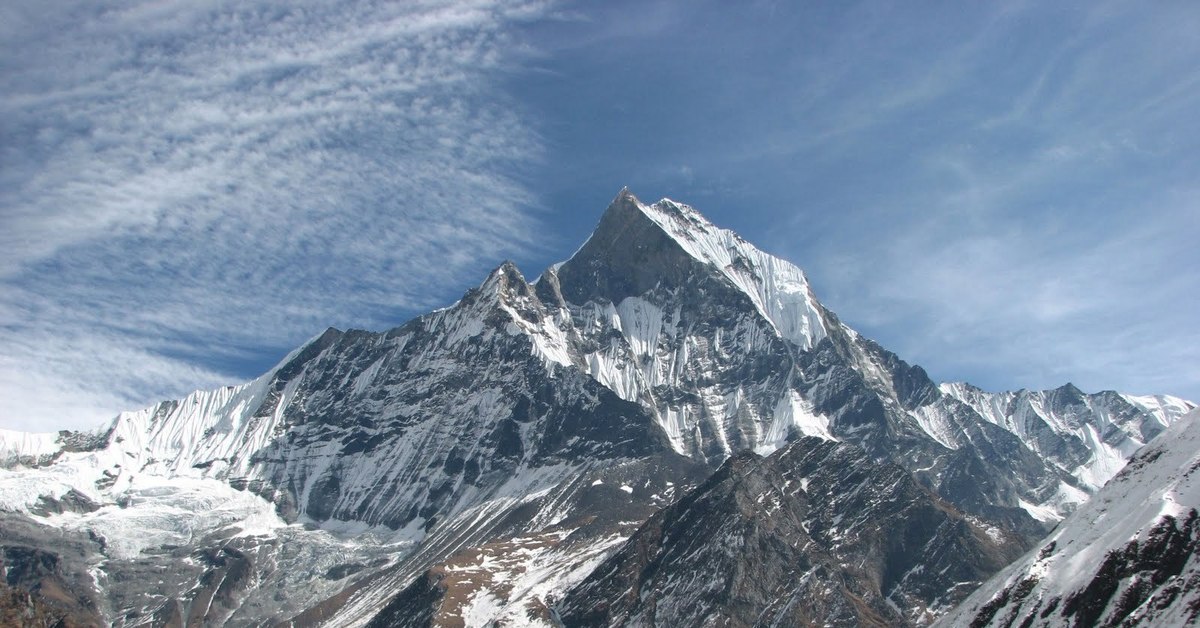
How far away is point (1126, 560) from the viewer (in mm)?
113438

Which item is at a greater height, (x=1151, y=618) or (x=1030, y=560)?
(x=1030, y=560)

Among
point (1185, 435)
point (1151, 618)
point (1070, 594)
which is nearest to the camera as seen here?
point (1151, 618)

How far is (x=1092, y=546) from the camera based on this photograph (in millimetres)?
122500

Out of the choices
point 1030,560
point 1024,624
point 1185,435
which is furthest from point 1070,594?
point 1185,435

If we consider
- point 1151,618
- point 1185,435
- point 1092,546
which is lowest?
point 1151,618

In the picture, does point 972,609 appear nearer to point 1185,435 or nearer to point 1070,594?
point 1070,594

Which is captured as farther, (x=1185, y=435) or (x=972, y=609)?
(x=972, y=609)

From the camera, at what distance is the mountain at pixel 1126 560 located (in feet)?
352

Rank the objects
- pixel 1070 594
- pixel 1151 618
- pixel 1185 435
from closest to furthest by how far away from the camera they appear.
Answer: pixel 1151 618
pixel 1070 594
pixel 1185 435

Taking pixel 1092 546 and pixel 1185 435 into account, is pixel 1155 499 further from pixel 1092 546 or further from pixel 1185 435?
pixel 1185 435

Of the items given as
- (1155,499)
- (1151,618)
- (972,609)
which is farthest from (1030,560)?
(1151,618)

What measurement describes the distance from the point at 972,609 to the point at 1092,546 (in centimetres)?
2147

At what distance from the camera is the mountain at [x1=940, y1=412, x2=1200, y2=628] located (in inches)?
4222

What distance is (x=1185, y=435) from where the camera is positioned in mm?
130875
